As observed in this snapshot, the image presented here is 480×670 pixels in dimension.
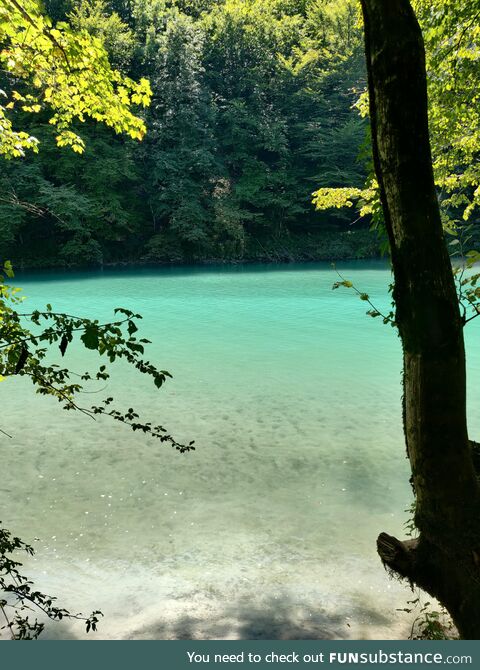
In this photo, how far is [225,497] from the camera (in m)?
4.62

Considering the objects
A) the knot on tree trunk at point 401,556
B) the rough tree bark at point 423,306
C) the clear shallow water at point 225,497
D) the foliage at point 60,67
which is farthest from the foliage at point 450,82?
the knot on tree trunk at point 401,556

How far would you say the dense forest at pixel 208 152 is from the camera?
26.8 metres

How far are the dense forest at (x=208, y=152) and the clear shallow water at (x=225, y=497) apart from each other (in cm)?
1942

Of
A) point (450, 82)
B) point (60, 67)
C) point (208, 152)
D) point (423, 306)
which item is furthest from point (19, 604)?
point (208, 152)

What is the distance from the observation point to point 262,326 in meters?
12.9

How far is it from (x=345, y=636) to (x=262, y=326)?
10.1 metres

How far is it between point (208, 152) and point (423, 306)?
1143 inches

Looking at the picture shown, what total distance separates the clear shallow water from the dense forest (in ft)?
63.7

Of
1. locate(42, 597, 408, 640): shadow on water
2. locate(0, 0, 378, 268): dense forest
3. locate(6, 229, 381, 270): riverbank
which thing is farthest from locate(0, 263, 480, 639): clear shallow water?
locate(0, 0, 378, 268): dense forest

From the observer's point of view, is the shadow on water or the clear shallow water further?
the clear shallow water

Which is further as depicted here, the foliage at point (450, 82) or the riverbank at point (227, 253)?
the riverbank at point (227, 253)

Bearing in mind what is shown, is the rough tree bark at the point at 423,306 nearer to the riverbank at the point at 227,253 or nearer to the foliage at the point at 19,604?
the foliage at the point at 19,604

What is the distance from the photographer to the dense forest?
1056 inches

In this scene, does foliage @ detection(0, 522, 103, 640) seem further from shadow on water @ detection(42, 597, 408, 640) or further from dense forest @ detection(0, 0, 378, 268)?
dense forest @ detection(0, 0, 378, 268)
